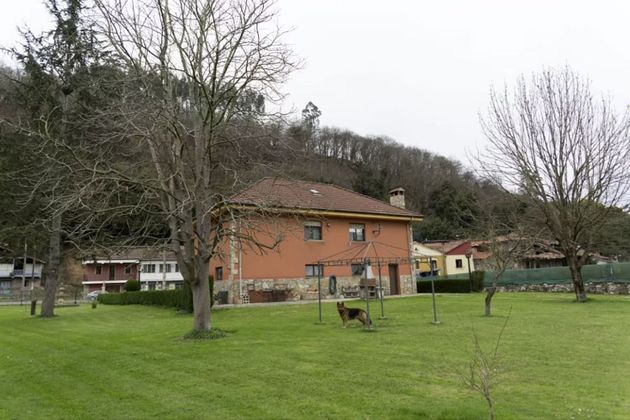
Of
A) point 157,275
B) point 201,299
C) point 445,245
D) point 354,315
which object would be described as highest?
point 445,245

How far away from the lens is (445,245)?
58.2 m

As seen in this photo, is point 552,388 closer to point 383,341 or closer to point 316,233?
point 383,341

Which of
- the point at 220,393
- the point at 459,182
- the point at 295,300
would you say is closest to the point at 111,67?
the point at 220,393

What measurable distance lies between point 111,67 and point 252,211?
5867 millimetres

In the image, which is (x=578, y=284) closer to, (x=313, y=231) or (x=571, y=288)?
(x=571, y=288)

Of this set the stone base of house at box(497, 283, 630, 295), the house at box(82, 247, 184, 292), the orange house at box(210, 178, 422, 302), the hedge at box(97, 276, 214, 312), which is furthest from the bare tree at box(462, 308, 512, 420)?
the house at box(82, 247, 184, 292)

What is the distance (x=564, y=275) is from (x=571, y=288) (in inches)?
39.4

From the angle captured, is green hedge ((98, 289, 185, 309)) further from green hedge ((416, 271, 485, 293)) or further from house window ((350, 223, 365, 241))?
green hedge ((416, 271, 485, 293))

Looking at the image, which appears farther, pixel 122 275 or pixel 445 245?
pixel 122 275

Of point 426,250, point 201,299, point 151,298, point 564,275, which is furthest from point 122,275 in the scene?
point 201,299

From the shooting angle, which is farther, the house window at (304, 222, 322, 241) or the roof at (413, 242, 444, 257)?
the roof at (413, 242, 444, 257)

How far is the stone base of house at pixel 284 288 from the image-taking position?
24.1 meters

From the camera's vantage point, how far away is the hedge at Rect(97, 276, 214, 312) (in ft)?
70.5

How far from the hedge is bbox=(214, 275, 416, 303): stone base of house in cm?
188
